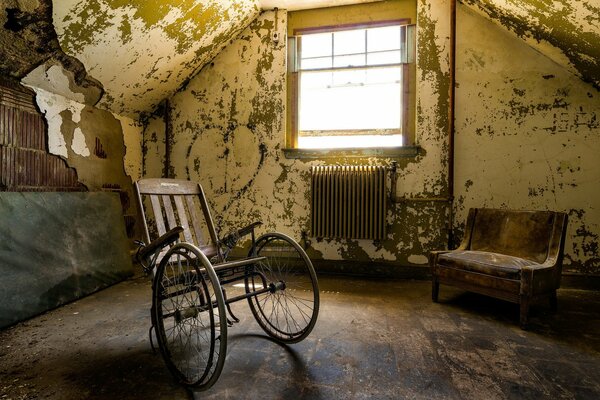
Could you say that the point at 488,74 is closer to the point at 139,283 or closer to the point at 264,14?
the point at 264,14

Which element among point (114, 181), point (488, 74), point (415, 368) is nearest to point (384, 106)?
point (488, 74)

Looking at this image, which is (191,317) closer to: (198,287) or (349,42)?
(198,287)

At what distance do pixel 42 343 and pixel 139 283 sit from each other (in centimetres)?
138

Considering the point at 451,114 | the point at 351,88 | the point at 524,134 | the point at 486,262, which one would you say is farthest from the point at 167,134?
the point at 524,134

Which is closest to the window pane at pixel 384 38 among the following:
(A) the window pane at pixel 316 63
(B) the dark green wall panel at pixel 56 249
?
(A) the window pane at pixel 316 63

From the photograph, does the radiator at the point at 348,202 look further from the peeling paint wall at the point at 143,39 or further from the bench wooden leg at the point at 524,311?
the peeling paint wall at the point at 143,39

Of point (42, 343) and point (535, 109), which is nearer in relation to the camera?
point (42, 343)

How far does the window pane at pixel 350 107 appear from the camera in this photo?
150 inches

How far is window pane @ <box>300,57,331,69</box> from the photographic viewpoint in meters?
3.96

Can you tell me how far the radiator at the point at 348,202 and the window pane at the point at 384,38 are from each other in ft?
4.51

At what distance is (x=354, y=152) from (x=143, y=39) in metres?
2.41

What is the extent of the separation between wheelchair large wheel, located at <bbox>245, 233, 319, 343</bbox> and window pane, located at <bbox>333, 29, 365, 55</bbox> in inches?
89.9

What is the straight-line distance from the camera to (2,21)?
2.27 meters

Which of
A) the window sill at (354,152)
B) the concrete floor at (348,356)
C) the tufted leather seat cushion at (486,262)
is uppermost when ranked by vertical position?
the window sill at (354,152)
